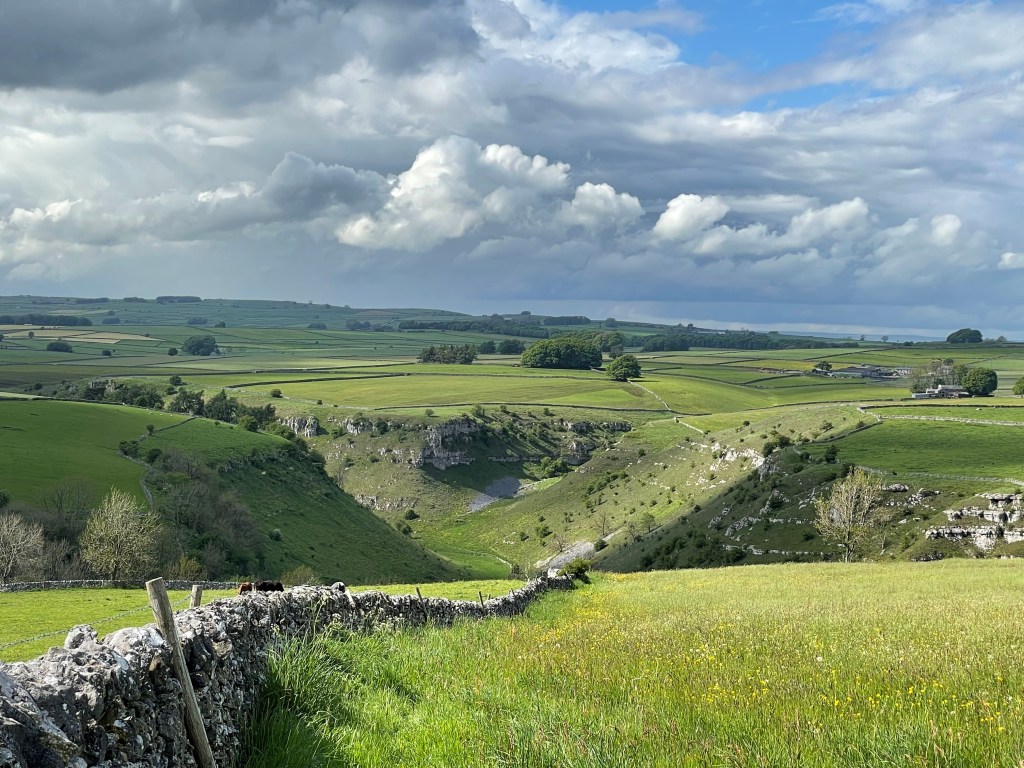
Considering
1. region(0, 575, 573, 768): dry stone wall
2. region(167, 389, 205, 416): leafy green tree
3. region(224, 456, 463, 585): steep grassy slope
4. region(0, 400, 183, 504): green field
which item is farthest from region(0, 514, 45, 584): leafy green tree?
region(167, 389, 205, 416): leafy green tree

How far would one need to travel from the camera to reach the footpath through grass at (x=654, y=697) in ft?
24.2

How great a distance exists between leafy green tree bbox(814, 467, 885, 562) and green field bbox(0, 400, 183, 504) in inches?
2945

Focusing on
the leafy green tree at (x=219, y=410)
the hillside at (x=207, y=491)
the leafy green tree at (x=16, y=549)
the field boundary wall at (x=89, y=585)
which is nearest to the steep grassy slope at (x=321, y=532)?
the hillside at (x=207, y=491)

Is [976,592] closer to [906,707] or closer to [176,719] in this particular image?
[906,707]

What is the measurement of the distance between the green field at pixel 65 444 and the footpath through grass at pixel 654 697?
78.8 meters

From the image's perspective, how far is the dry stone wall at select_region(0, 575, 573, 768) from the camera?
532 centimetres

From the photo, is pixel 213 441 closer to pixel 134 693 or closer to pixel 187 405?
pixel 187 405

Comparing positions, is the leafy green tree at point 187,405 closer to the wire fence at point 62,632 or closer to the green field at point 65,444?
the green field at point 65,444

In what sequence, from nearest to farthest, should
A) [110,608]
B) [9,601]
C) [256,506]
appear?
[110,608]
[9,601]
[256,506]

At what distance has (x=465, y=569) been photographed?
11831 cm

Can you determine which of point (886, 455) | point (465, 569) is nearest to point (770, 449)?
point (886, 455)

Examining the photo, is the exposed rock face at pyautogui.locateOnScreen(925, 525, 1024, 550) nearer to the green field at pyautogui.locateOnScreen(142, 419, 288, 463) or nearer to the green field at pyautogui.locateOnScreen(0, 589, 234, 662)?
the green field at pyautogui.locateOnScreen(0, 589, 234, 662)

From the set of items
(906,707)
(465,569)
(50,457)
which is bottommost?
(465,569)

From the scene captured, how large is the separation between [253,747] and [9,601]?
37.0 metres
